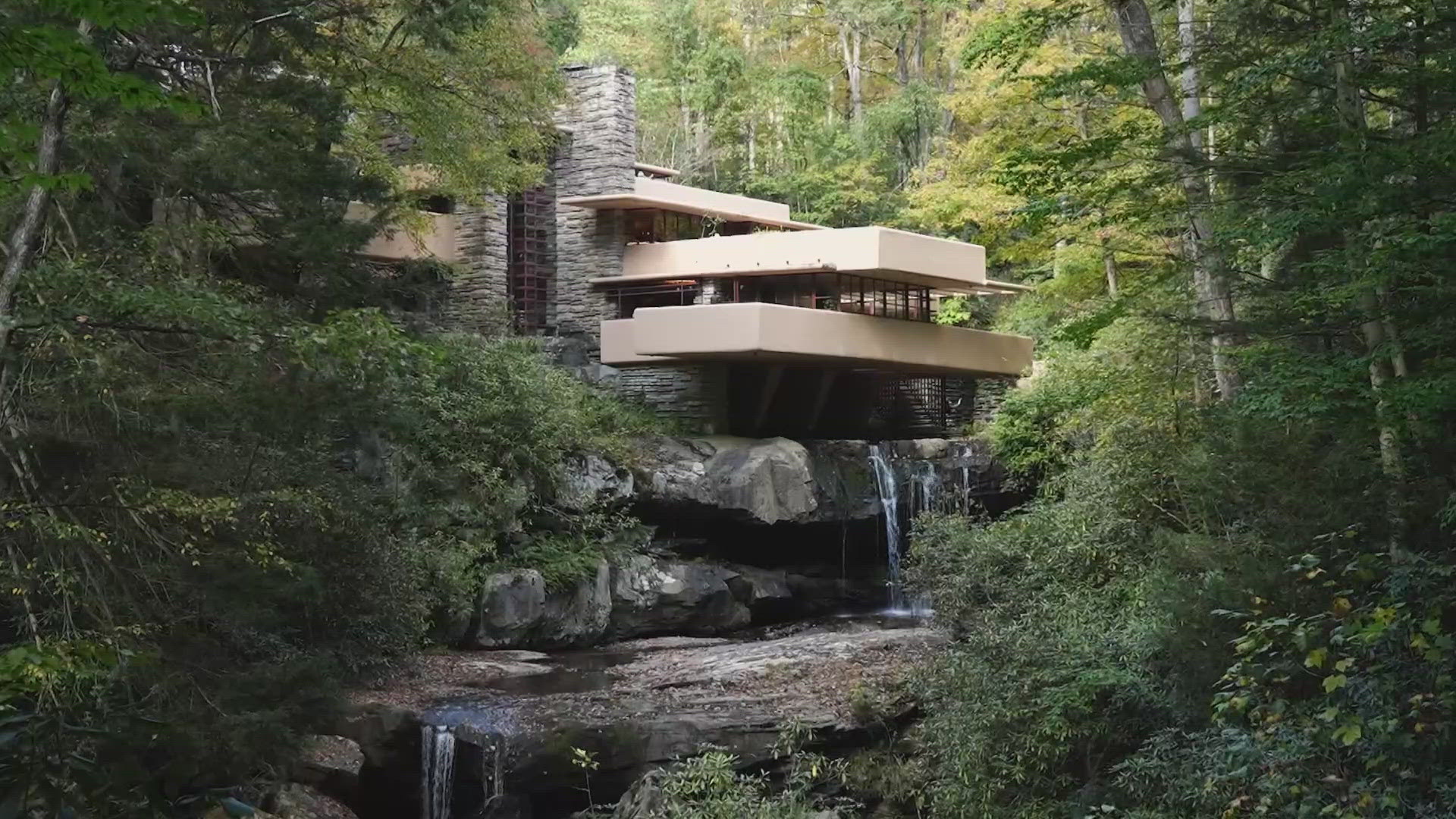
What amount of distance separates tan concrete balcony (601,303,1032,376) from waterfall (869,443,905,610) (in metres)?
1.54

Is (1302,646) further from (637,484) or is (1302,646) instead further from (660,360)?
(660,360)

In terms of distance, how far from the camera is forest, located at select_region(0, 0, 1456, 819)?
260 inches

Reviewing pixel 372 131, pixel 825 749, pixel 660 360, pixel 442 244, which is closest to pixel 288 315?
pixel 825 749

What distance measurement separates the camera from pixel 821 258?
763 inches

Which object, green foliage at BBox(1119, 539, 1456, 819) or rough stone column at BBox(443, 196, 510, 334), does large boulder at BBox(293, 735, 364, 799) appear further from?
rough stone column at BBox(443, 196, 510, 334)

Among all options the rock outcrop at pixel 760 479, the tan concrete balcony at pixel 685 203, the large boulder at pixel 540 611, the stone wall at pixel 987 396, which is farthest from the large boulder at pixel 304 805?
the stone wall at pixel 987 396

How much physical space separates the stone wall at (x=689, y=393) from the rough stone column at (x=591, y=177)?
5.89ft

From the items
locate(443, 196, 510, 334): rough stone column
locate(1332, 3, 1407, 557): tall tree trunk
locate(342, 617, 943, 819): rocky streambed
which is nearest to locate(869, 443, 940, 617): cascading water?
locate(342, 617, 943, 819): rocky streambed

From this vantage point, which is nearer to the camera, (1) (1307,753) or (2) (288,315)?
(1) (1307,753)

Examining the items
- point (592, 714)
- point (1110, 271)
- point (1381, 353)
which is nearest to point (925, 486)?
point (1110, 271)

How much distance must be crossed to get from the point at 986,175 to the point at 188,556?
1331 centimetres

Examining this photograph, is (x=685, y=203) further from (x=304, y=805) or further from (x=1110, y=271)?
(x=304, y=805)

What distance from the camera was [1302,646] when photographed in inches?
238

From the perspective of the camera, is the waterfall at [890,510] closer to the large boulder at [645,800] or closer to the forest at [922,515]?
the forest at [922,515]
